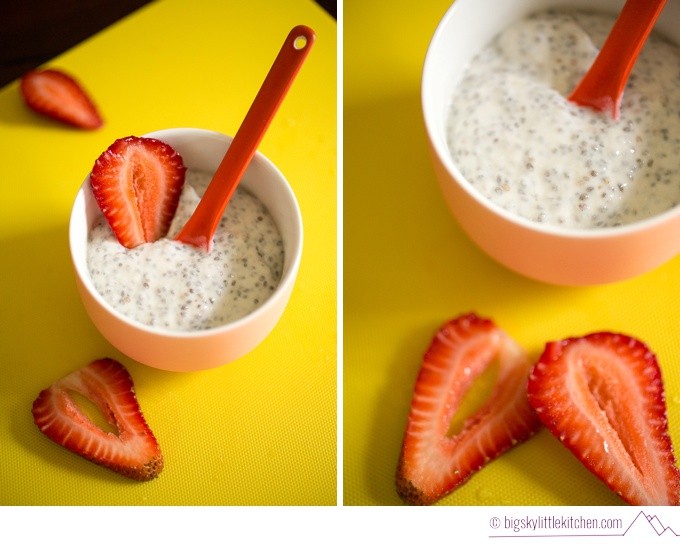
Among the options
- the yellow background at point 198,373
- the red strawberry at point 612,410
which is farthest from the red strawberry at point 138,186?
the red strawberry at point 612,410

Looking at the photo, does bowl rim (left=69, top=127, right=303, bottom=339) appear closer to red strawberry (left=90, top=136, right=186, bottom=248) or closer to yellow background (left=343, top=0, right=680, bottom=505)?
red strawberry (left=90, top=136, right=186, bottom=248)

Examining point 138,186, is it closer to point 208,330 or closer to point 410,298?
point 208,330

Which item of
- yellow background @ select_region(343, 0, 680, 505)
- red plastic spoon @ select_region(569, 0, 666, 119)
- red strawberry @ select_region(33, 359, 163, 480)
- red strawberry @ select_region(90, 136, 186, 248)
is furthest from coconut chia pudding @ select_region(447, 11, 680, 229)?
red strawberry @ select_region(33, 359, 163, 480)

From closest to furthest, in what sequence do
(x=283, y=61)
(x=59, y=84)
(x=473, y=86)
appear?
(x=283, y=61), (x=473, y=86), (x=59, y=84)

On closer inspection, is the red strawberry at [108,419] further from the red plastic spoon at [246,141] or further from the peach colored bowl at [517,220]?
the peach colored bowl at [517,220]

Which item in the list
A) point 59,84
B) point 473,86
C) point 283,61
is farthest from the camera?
point 59,84

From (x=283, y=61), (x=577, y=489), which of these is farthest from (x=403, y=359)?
(x=283, y=61)
